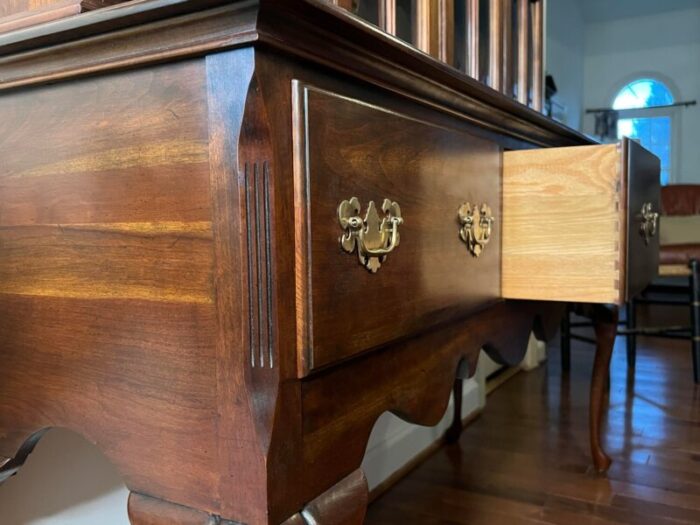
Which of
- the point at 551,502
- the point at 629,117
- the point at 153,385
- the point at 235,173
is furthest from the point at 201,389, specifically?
the point at 629,117

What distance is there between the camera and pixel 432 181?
0.63 metres

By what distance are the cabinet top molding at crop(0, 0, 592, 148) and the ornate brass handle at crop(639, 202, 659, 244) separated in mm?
598

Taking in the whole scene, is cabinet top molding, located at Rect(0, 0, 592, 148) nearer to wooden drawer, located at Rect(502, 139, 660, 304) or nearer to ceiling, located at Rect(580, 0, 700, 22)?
wooden drawer, located at Rect(502, 139, 660, 304)

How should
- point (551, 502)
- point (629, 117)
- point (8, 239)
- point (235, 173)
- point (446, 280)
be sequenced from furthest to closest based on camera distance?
1. point (629, 117)
2. point (551, 502)
3. point (446, 280)
4. point (8, 239)
5. point (235, 173)

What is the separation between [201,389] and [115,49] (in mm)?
245

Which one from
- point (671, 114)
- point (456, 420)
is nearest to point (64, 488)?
point (456, 420)

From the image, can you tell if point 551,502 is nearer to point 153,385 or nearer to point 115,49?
point 153,385

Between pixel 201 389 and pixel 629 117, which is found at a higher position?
pixel 629 117

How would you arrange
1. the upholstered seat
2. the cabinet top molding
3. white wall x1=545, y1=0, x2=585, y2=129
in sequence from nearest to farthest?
1. the cabinet top molding
2. the upholstered seat
3. white wall x1=545, y1=0, x2=585, y2=129

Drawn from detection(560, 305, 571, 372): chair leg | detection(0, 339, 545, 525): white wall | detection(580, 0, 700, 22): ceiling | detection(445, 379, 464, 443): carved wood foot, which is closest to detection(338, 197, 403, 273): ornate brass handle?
detection(0, 339, 545, 525): white wall

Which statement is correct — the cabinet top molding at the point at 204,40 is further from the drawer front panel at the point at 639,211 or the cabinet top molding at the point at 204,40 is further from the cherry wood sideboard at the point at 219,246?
the drawer front panel at the point at 639,211

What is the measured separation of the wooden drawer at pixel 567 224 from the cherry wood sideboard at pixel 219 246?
0.24m

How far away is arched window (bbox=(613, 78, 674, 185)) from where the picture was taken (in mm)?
5988

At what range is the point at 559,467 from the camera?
1523mm
